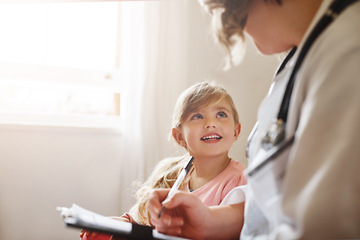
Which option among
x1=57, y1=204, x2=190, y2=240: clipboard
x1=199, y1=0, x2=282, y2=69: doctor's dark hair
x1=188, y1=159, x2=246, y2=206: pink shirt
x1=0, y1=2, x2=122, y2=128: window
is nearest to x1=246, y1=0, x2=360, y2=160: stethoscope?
x1=199, y1=0, x2=282, y2=69: doctor's dark hair

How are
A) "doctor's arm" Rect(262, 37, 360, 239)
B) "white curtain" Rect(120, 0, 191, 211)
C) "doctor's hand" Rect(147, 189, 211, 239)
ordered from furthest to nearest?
"white curtain" Rect(120, 0, 191, 211) → "doctor's hand" Rect(147, 189, 211, 239) → "doctor's arm" Rect(262, 37, 360, 239)

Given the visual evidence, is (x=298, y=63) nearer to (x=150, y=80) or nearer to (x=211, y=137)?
(x=211, y=137)

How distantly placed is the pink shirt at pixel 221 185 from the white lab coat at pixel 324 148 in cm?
65

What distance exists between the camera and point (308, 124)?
552mm

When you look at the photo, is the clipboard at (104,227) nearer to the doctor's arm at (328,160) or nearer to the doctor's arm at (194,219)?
the doctor's arm at (194,219)

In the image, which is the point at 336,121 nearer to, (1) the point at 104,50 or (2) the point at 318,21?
(2) the point at 318,21

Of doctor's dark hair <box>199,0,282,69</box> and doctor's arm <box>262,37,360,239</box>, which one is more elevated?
doctor's dark hair <box>199,0,282,69</box>

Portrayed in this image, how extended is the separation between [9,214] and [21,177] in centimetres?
19

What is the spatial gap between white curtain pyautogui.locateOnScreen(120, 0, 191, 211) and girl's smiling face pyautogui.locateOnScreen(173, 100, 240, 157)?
2.38 ft

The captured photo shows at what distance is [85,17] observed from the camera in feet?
7.80

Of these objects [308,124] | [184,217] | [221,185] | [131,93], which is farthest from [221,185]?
[131,93]

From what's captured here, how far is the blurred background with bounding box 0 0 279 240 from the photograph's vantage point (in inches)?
80.2

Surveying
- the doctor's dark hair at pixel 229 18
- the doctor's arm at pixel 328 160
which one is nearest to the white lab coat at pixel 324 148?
the doctor's arm at pixel 328 160

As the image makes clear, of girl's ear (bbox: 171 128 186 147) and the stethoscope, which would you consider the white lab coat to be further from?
girl's ear (bbox: 171 128 186 147)
